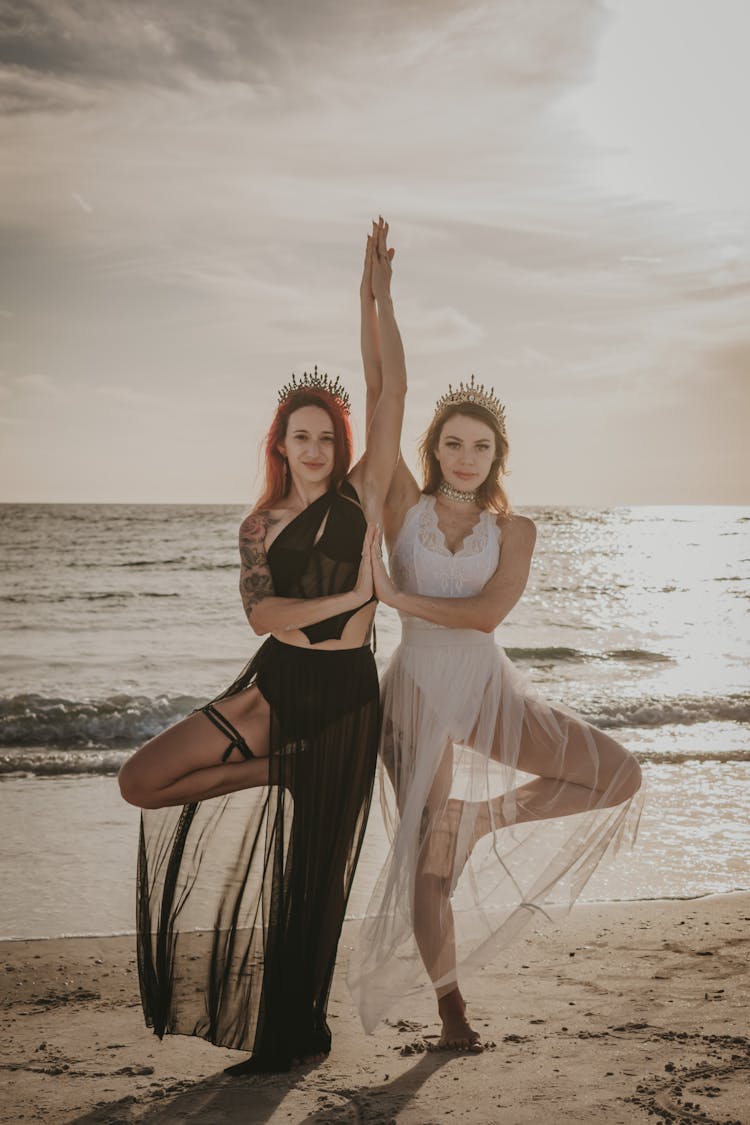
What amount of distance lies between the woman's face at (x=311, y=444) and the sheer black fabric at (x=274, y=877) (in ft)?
0.49

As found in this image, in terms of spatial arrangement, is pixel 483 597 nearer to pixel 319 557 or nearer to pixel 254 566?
pixel 319 557

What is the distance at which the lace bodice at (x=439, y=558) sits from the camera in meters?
3.96

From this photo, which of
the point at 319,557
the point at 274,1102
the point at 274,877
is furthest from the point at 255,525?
the point at 274,1102

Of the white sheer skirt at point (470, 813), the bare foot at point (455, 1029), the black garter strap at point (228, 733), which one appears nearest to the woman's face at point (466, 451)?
the white sheer skirt at point (470, 813)

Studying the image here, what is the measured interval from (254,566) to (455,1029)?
5.79ft

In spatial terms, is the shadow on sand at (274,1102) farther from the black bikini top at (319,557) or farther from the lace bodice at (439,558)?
the lace bodice at (439,558)

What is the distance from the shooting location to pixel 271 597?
3678mm

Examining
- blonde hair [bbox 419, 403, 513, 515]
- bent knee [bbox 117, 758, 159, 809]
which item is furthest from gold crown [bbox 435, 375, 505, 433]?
bent knee [bbox 117, 758, 159, 809]

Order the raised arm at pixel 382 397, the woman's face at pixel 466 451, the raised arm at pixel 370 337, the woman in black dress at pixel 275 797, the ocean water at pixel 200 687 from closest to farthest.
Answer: the woman in black dress at pixel 275 797 → the raised arm at pixel 382 397 → the woman's face at pixel 466 451 → the raised arm at pixel 370 337 → the ocean water at pixel 200 687

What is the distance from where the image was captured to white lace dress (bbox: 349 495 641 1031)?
3709 mm

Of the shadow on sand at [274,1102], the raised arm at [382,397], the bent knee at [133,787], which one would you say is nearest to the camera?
the shadow on sand at [274,1102]

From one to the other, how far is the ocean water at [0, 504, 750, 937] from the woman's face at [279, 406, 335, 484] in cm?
251

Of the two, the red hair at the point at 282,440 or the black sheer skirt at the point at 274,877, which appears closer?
the black sheer skirt at the point at 274,877

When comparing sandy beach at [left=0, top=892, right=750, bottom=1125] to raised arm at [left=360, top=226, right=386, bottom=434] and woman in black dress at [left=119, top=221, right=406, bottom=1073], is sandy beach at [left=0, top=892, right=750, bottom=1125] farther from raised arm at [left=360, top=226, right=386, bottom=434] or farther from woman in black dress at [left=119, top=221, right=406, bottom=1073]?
raised arm at [left=360, top=226, right=386, bottom=434]
